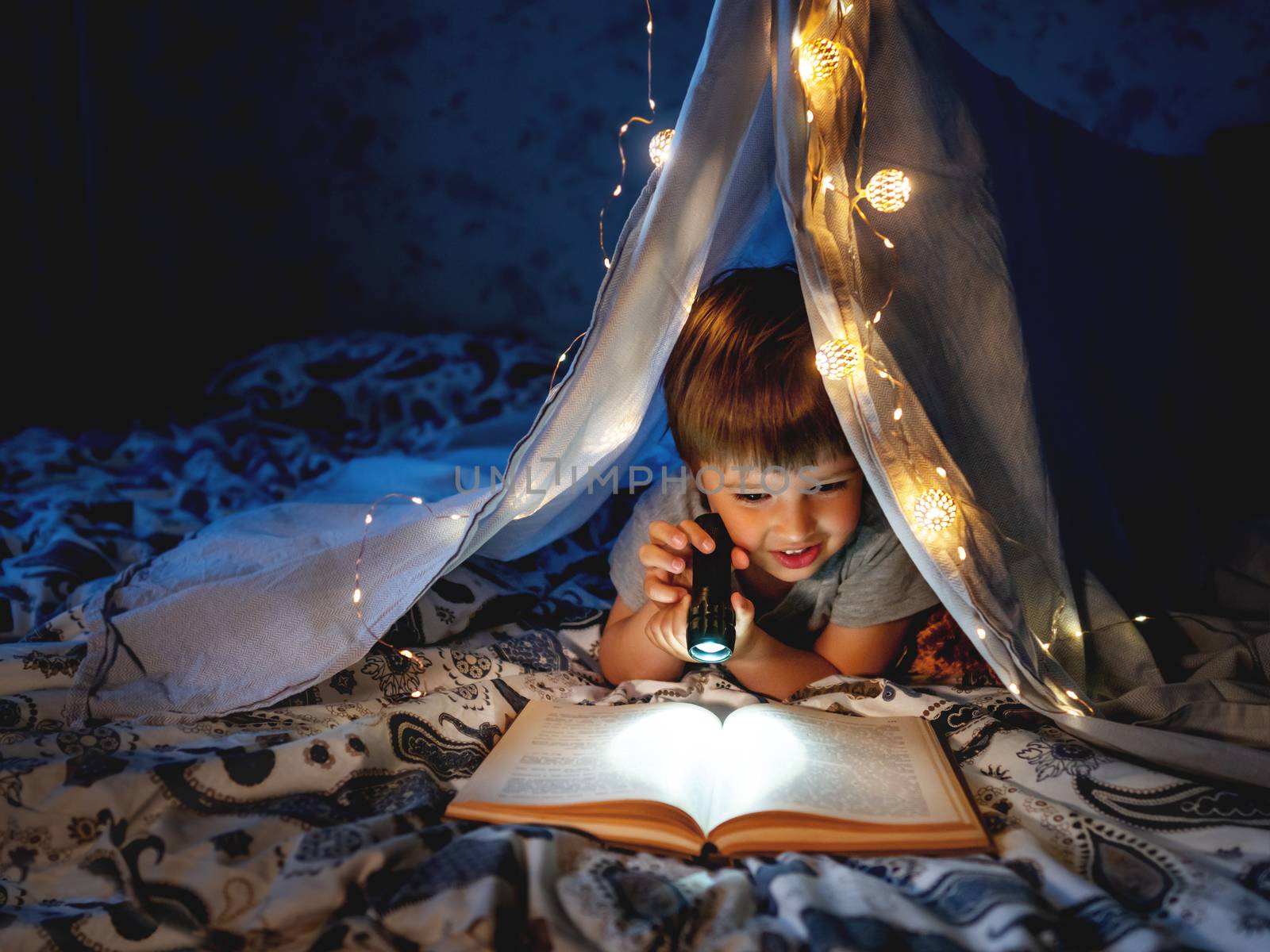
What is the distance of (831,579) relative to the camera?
3.73 ft

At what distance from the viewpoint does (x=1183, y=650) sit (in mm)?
1037

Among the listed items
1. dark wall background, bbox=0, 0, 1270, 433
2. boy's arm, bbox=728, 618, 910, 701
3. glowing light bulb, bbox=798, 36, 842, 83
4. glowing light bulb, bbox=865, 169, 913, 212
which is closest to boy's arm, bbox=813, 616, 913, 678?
boy's arm, bbox=728, 618, 910, 701

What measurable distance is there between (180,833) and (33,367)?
172 centimetres

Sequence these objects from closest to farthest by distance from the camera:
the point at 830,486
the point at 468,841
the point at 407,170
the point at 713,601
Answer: the point at 468,841 < the point at 713,601 < the point at 830,486 < the point at 407,170

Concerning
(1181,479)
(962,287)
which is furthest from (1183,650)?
(962,287)

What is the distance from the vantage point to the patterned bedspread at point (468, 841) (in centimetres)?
63

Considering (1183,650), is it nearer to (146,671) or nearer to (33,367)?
(146,671)

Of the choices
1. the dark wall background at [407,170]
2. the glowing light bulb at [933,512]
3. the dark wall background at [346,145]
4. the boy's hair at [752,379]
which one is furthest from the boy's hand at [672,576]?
the dark wall background at [346,145]

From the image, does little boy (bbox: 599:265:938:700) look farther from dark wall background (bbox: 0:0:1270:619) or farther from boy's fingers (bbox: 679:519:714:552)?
dark wall background (bbox: 0:0:1270:619)

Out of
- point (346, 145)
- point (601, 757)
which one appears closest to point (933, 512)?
point (601, 757)

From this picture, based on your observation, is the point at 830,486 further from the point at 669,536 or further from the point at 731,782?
the point at 731,782

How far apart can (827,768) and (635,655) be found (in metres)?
0.35

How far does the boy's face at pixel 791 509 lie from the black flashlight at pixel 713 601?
0.04 metres

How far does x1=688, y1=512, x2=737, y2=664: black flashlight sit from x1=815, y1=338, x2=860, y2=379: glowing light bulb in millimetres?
234
